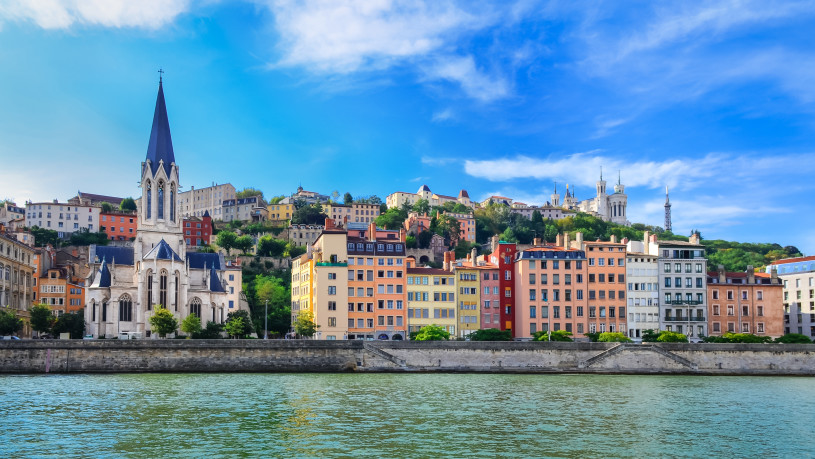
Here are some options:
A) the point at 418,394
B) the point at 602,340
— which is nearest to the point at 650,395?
the point at 418,394

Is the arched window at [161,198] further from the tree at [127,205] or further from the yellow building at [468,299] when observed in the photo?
the tree at [127,205]

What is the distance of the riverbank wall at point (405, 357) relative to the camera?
67.8m

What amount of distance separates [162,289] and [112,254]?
13.0m

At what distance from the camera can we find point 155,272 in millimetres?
92125

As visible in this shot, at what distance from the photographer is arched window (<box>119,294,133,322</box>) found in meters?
91.4

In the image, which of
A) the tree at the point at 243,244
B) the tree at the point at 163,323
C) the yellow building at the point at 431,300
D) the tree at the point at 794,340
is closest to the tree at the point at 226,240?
the tree at the point at 243,244

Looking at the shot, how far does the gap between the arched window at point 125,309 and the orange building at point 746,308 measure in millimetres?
68965

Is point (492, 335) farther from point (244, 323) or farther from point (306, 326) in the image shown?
point (244, 323)

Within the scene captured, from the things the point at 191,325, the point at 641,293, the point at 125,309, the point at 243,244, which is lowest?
the point at 191,325

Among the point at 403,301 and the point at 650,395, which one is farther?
the point at 403,301

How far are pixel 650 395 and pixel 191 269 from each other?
219ft

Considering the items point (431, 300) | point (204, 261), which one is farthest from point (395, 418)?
point (204, 261)

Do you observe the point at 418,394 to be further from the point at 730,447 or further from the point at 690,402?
the point at 730,447

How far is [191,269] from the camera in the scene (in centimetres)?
10225
